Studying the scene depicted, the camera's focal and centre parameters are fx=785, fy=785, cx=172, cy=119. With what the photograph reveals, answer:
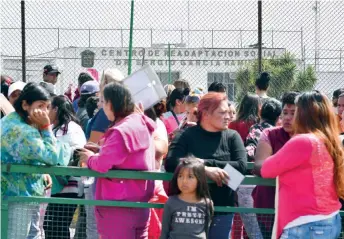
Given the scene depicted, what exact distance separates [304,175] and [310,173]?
43 mm

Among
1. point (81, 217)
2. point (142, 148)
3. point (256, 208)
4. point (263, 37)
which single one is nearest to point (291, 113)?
point (256, 208)

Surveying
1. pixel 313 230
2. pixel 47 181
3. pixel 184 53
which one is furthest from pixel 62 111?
pixel 184 53

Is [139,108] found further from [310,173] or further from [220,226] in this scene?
[310,173]

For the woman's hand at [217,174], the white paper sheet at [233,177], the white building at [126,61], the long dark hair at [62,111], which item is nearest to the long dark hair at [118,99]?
the woman's hand at [217,174]

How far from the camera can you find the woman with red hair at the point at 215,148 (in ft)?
19.2

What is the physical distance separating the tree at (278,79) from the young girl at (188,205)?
607 cm

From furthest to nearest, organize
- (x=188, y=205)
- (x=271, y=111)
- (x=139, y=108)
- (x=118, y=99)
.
→ (x=271, y=111), (x=139, y=108), (x=118, y=99), (x=188, y=205)

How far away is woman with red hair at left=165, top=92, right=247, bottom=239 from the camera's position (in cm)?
585

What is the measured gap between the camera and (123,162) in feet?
18.9

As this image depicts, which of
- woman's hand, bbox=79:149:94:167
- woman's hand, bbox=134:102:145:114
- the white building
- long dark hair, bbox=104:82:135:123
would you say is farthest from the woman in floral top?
the white building

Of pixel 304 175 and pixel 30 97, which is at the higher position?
pixel 30 97

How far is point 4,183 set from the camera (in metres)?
5.96

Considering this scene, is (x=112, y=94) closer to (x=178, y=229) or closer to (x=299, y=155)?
(x=178, y=229)

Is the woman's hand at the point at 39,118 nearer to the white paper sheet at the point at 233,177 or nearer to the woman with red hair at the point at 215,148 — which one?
the woman with red hair at the point at 215,148
